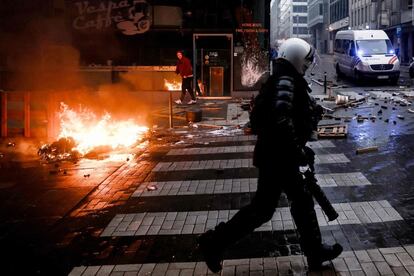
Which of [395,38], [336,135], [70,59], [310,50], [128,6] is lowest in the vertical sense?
[336,135]

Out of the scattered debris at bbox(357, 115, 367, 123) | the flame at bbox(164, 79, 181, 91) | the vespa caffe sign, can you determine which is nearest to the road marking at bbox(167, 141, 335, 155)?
the scattered debris at bbox(357, 115, 367, 123)

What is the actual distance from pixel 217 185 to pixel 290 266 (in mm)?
2799

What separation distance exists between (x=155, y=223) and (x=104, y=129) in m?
5.93

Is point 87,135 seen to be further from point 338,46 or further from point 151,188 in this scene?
point 338,46

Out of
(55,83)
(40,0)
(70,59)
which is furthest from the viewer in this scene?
(70,59)

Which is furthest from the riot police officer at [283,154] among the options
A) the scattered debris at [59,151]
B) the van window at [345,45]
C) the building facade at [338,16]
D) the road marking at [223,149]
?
the building facade at [338,16]

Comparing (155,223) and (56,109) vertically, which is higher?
(56,109)

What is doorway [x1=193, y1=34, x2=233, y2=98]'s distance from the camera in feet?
60.2

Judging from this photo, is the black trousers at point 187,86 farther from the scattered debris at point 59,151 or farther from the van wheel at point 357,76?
the van wheel at point 357,76

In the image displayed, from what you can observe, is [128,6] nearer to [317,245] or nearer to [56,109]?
[56,109]

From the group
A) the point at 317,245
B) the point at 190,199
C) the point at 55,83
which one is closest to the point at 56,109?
the point at 55,83

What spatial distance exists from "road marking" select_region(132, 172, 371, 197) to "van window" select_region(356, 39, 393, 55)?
17.2 meters

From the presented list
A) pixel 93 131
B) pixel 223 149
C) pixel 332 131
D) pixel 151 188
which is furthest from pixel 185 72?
pixel 151 188

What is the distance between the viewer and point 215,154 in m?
9.02
